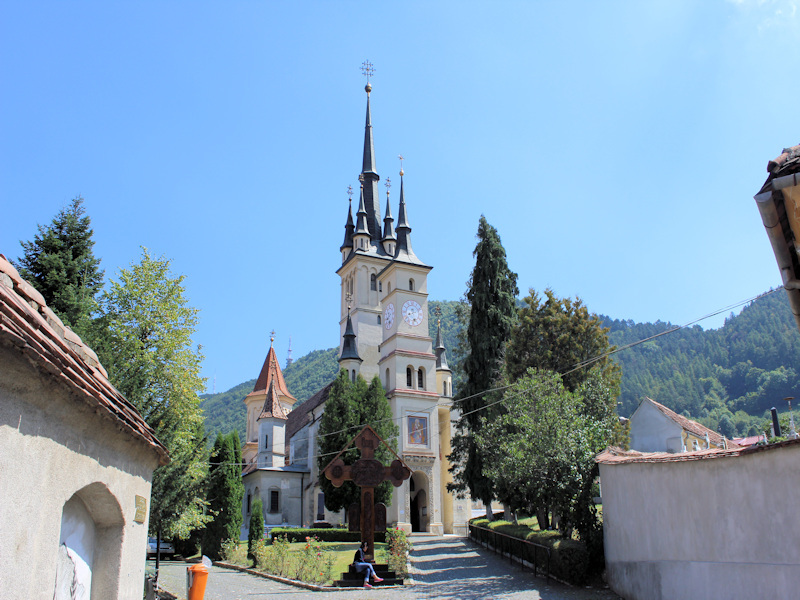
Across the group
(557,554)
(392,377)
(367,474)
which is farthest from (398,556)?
(392,377)

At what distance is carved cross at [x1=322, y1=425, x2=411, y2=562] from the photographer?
19.2m

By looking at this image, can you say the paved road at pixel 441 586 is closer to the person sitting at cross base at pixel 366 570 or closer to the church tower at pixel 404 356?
the person sitting at cross base at pixel 366 570

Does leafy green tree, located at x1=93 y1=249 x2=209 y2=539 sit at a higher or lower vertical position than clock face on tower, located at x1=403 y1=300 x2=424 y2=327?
lower

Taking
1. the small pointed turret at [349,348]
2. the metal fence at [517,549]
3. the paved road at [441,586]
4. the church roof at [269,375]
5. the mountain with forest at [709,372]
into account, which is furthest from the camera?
the mountain with forest at [709,372]

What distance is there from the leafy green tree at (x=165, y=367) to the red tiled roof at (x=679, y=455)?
36.7 ft

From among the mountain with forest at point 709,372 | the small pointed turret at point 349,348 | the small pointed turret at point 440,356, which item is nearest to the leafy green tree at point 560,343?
the small pointed turret at point 349,348

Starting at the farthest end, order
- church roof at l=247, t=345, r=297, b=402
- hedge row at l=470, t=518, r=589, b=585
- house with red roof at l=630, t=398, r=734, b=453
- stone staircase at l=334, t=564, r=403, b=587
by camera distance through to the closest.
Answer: church roof at l=247, t=345, r=297, b=402 < house with red roof at l=630, t=398, r=734, b=453 < stone staircase at l=334, t=564, r=403, b=587 < hedge row at l=470, t=518, r=589, b=585

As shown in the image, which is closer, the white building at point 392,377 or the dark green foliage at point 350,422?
the dark green foliage at point 350,422

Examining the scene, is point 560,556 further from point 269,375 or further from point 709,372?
point 709,372

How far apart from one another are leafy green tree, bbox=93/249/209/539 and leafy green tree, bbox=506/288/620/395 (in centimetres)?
1341

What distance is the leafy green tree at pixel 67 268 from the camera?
16203mm

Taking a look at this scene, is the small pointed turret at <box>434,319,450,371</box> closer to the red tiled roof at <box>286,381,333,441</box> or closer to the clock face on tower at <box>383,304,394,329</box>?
the clock face on tower at <box>383,304,394,329</box>

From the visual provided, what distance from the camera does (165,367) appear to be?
19.8 m

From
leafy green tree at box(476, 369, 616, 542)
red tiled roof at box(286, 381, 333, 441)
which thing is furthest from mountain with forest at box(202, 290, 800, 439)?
leafy green tree at box(476, 369, 616, 542)
